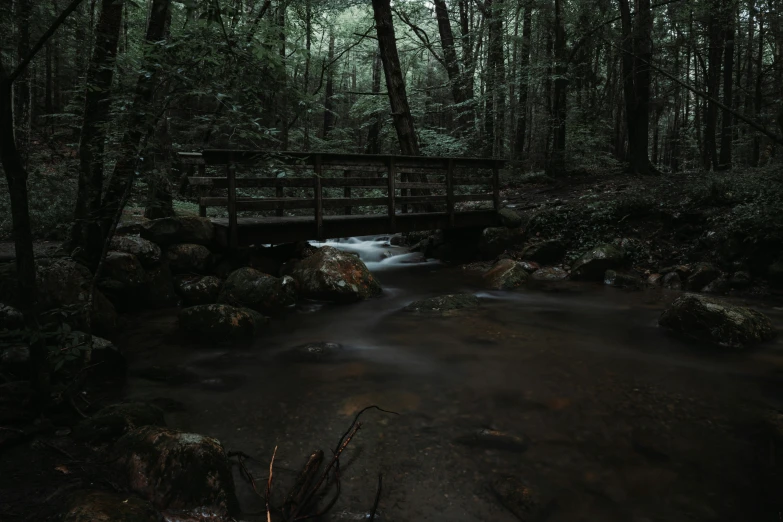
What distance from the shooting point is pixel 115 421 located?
3107 millimetres

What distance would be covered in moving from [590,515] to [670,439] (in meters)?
1.29

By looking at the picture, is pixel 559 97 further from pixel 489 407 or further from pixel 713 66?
pixel 489 407

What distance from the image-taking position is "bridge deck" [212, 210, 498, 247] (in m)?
8.00

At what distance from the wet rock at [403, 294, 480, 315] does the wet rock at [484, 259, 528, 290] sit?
5.00 ft

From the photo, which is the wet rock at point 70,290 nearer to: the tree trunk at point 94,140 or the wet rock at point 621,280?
the tree trunk at point 94,140

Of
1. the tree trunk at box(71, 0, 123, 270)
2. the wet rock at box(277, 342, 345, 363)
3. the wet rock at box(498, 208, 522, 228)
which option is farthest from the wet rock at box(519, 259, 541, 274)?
the tree trunk at box(71, 0, 123, 270)

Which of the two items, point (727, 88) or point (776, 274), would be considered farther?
point (727, 88)

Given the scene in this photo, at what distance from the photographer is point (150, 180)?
3854mm

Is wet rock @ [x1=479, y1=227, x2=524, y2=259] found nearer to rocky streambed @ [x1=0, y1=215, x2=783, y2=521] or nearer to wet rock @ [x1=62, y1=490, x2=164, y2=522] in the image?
rocky streambed @ [x1=0, y1=215, x2=783, y2=521]

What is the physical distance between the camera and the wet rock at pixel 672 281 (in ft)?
29.4

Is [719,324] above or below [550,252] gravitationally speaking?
below

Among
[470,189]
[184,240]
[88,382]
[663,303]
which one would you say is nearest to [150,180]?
[88,382]

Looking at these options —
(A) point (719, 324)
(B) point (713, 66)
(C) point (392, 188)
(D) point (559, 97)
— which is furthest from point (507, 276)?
(B) point (713, 66)

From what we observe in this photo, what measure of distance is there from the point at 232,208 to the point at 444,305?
3.87m
